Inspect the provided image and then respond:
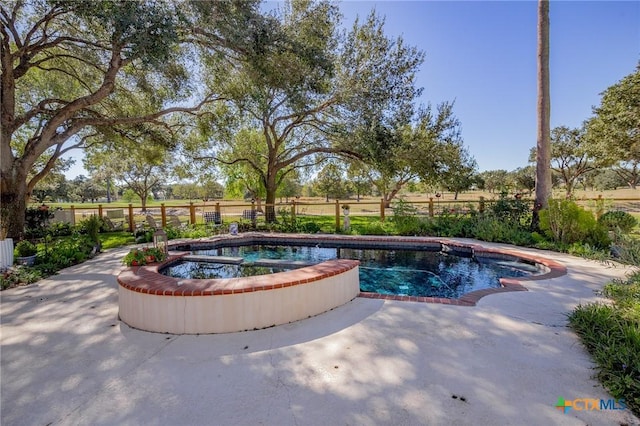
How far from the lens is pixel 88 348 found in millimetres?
2734

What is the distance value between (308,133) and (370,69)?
13.8ft

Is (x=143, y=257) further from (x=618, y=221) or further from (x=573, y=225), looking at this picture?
(x=618, y=221)

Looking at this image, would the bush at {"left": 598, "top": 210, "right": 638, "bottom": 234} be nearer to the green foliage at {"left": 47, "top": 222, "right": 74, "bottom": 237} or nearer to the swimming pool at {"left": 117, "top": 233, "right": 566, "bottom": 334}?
the swimming pool at {"left": 117, "top": 233, "right": 566, "bottom": 334}

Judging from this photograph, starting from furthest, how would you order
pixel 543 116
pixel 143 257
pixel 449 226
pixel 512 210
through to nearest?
pixel 449 226
pixel 512 210
pixel 543 116
pixel 143 257

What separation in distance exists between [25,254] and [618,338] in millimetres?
8924

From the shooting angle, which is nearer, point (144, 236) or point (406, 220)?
point (144, 236)

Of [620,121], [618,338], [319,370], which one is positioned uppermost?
[620,121]

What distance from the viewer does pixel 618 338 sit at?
7.91ft

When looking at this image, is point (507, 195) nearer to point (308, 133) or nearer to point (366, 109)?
point (366, 109)

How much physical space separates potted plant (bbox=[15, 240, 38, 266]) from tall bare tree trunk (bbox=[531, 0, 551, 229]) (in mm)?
12108

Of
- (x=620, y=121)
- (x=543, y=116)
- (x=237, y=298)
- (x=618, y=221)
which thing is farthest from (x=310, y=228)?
(x=620, y=121)

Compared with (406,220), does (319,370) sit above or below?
below

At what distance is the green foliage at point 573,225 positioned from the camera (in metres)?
6.98

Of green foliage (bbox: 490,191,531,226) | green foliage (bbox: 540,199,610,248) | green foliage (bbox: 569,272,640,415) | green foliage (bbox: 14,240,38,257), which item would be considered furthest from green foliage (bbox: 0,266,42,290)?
green foliage (bbox: 490,191,531,226)
